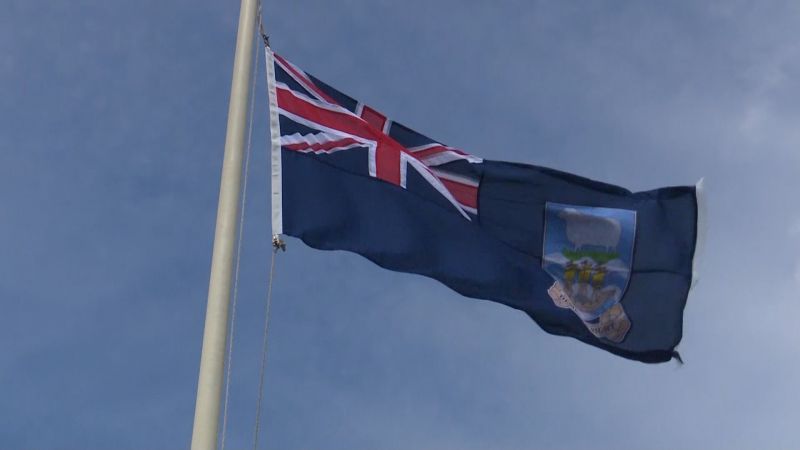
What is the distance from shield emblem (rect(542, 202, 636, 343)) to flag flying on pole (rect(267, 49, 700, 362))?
0.02m

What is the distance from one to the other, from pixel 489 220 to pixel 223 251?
15.8ft

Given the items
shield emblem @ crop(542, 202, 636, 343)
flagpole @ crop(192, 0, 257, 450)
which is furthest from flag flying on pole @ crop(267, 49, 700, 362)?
flagpole @ crop(192, 0, 257, 450)

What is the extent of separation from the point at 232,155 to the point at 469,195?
430cm

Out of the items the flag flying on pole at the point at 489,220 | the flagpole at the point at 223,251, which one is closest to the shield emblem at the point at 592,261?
the flag flying on pole at the point at 489,220

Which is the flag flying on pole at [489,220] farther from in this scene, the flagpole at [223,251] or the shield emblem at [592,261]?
the flagpole at [223,251]

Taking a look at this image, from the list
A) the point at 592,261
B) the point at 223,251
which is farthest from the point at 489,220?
the point at 223,251

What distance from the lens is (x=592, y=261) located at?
1508 centimetres

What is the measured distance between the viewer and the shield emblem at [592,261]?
14.7 metres

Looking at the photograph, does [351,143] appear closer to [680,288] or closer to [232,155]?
[232,155]

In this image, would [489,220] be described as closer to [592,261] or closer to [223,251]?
[592,261]

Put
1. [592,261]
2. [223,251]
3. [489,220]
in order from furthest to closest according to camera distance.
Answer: [592,261]
[489,220]
[223,251]

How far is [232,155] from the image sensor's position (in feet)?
37.8

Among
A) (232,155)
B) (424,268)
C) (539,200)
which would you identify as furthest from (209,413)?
(539,200)

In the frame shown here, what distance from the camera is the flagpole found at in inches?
397
